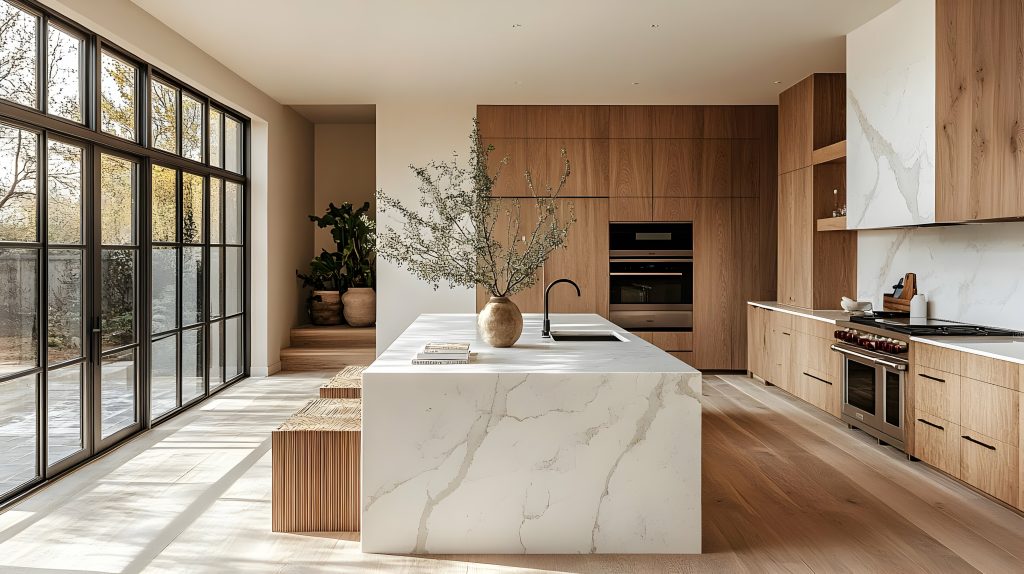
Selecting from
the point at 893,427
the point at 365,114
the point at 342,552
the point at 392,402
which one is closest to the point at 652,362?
the point at 392,402

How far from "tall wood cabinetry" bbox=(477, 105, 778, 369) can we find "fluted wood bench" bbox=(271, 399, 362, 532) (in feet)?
14.0

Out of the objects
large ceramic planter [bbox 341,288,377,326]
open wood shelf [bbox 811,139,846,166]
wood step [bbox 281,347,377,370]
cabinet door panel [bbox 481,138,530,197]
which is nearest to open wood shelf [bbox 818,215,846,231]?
open wood shelf [bbox 811,139,846,166]

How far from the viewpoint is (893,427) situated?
421 centimetres

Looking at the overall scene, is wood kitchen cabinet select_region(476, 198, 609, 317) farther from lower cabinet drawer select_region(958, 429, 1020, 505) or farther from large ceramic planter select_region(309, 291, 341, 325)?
lower cabinet drawer select_region(958, 429, 1020, 505)

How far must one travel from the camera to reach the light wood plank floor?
272cm

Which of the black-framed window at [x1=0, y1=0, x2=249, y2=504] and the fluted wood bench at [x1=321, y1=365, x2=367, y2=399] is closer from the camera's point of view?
the black-framed window at [x1=0, y1=0, x2=249, y2=504]

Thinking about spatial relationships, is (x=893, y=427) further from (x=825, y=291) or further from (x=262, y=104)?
(x=262, y=104)

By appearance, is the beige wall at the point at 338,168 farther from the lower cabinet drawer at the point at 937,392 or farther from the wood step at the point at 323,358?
the lower cabinet drawer at the point at 937,392

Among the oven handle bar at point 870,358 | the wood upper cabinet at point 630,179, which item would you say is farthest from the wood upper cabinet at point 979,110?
the wood upper cabinet at point 630,179

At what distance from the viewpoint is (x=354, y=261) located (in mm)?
8039

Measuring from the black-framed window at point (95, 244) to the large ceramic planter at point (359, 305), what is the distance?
1.76 metres

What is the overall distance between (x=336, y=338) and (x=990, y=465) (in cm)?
Result: 579

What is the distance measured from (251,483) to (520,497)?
167 cm

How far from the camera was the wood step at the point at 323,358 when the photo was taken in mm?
7301
